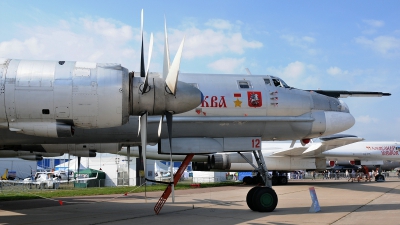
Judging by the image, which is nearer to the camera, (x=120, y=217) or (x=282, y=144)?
(x=120, y=217)

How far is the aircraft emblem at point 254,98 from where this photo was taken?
1213cm

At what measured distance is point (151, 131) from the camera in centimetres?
1190

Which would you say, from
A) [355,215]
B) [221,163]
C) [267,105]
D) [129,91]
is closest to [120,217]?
[129,91]

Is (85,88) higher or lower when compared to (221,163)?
higher

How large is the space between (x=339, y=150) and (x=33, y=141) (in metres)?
31.7

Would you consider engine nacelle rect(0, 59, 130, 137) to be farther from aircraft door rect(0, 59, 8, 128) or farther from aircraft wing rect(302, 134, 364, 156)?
aircraft wing rect(302, 134, 364, 156)

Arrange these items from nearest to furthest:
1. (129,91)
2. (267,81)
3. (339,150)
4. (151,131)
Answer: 1. (129,91)
2. (151,131)
3. (267,81)
4. (339,150)

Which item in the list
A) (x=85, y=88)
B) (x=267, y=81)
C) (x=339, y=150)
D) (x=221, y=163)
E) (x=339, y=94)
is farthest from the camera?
(x=339, y=150)

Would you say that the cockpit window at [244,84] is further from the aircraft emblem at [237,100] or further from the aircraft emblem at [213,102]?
the aircraft emblem at [213,102]

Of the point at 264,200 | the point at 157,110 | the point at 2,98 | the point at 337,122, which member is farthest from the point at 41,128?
the point at 337,122

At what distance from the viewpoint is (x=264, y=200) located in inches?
466

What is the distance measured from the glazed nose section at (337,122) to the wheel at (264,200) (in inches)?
114

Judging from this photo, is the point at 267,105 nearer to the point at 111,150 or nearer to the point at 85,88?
the point at 85,88

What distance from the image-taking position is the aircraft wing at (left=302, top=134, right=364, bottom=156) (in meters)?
25.9
